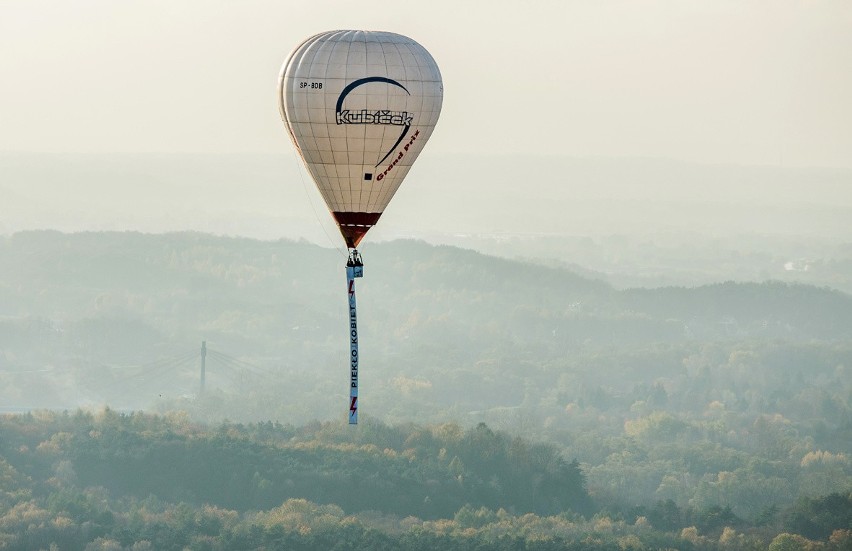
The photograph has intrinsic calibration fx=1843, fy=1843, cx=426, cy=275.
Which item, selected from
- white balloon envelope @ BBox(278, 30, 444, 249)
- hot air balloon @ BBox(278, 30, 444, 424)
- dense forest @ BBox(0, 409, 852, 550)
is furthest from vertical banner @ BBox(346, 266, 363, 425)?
dense forest @ BBox(0, 409, 852, 550)

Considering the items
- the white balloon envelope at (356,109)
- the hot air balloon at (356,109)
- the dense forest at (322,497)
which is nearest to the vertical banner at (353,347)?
the white balloon envelope at (356,109)

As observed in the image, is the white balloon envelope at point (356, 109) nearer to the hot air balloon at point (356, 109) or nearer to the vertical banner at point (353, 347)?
the hot air balloon at point (356, 109)

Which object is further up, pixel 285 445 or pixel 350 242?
pixel 350 242

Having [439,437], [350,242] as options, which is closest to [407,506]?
[439,437]

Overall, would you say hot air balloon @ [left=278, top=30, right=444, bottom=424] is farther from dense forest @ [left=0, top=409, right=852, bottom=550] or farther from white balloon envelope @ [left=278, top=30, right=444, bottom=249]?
dense forest @ [left=0, top=409, right=852, bottom=550]

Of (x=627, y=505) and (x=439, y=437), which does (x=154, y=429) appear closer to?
(x=439, y=437)

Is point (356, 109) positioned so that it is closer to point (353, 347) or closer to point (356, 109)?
point (356, 109)

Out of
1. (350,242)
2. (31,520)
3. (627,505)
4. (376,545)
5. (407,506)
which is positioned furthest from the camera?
(627,505)
